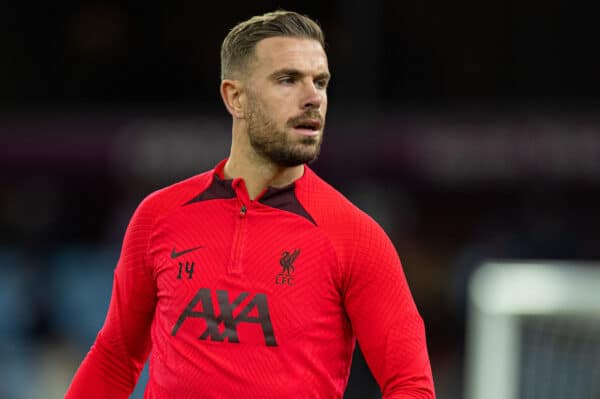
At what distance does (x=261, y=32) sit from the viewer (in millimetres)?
2822

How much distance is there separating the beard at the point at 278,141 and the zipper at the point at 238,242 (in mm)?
142

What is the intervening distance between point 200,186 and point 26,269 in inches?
247

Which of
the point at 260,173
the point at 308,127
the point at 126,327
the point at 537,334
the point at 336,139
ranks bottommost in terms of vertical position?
the point at 537,334

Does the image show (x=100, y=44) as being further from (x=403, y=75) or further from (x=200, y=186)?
(x=200, y=186)

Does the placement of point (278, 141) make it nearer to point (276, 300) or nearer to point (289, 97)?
point (289, 97)

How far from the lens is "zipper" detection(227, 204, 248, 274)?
2.75 m

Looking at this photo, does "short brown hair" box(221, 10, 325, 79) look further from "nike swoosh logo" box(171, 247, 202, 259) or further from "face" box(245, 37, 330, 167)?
"nike swoosh logo" box(171, 247, 202, 259)

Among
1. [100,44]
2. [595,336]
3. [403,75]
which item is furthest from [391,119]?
[595,336]

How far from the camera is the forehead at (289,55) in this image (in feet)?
9.11

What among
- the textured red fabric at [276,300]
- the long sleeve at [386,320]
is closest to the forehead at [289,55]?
the textured red fabric at [276,300]

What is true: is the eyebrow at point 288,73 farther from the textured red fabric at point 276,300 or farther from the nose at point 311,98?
the textured red fabric at point 276,300

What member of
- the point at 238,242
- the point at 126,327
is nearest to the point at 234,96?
the point at 238,242

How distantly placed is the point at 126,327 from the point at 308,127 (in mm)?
665

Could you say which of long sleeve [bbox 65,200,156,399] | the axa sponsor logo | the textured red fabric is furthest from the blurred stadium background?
the axa sponsor logo
